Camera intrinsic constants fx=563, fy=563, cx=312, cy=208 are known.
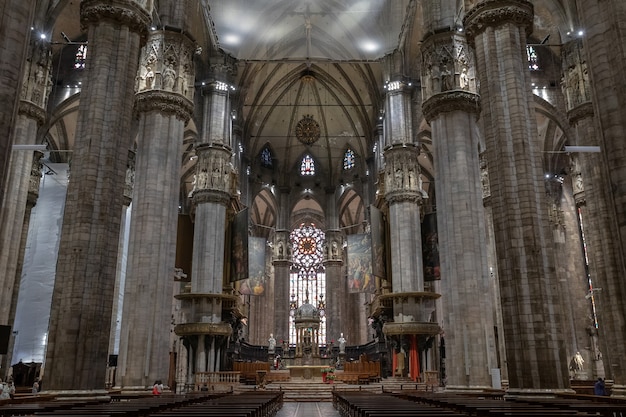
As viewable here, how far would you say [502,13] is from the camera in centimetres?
1461

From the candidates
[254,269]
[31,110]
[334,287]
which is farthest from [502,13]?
[334,287]

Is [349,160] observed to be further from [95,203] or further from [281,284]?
[95,203]

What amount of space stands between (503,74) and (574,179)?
15458 millimetres

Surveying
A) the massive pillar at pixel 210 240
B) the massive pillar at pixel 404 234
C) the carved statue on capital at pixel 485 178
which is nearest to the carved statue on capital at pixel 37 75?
the massive pillar at pixel 210 240

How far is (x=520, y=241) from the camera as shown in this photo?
13016 millimetres

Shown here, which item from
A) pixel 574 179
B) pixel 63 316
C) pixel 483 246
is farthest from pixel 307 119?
pixel 63 316

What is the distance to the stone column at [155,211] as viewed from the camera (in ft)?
61.4

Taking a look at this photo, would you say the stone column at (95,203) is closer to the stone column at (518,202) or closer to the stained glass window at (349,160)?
the stone column at (518,202)

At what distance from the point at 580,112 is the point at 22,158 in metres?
19.6

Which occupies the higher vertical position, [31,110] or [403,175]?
[403,175]

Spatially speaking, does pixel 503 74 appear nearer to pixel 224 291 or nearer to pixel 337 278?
pixel 224 291

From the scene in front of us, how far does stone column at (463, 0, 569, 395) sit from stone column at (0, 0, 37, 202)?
10.4 m

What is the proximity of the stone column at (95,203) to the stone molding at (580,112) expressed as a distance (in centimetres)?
1437

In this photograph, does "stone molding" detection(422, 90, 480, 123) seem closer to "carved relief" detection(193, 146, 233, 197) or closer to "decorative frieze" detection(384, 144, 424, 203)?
"decorative frieze" detection(384, 144, 424, 203)
